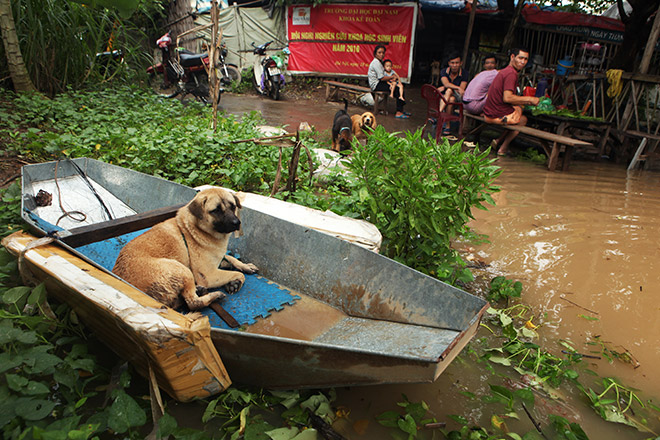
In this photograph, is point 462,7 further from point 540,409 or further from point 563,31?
point 540,409

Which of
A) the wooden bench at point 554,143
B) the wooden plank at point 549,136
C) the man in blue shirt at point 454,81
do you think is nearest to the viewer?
the wooden plank at point 549,136

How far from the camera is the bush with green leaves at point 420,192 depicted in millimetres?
3221

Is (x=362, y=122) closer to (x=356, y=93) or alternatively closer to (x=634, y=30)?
(x=356, y=93)

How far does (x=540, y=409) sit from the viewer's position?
8.63ft

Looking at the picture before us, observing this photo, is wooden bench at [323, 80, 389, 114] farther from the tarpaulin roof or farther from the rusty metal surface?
A: the rusty metal surface

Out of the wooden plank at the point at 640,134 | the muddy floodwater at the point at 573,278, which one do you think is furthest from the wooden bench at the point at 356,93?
the wooden plank at the point at 640,134

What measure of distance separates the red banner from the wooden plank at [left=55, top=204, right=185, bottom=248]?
1197 cm

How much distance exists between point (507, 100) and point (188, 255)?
22.1 feet

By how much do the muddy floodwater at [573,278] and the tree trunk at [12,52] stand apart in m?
7.56

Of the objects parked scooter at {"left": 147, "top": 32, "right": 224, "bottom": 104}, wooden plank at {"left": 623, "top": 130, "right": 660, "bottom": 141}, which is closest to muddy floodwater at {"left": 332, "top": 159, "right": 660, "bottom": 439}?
wooden plank at {"left": 623, "top": 130, "right": 660, "bottom": 141}

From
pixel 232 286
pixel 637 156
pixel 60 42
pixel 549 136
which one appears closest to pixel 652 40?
pixel 637 156

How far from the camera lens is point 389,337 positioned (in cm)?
260

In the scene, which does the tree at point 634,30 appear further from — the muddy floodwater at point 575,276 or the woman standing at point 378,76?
the woman standing at point 378,76

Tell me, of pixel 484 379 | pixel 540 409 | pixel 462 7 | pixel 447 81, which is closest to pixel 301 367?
pixel 484 379
